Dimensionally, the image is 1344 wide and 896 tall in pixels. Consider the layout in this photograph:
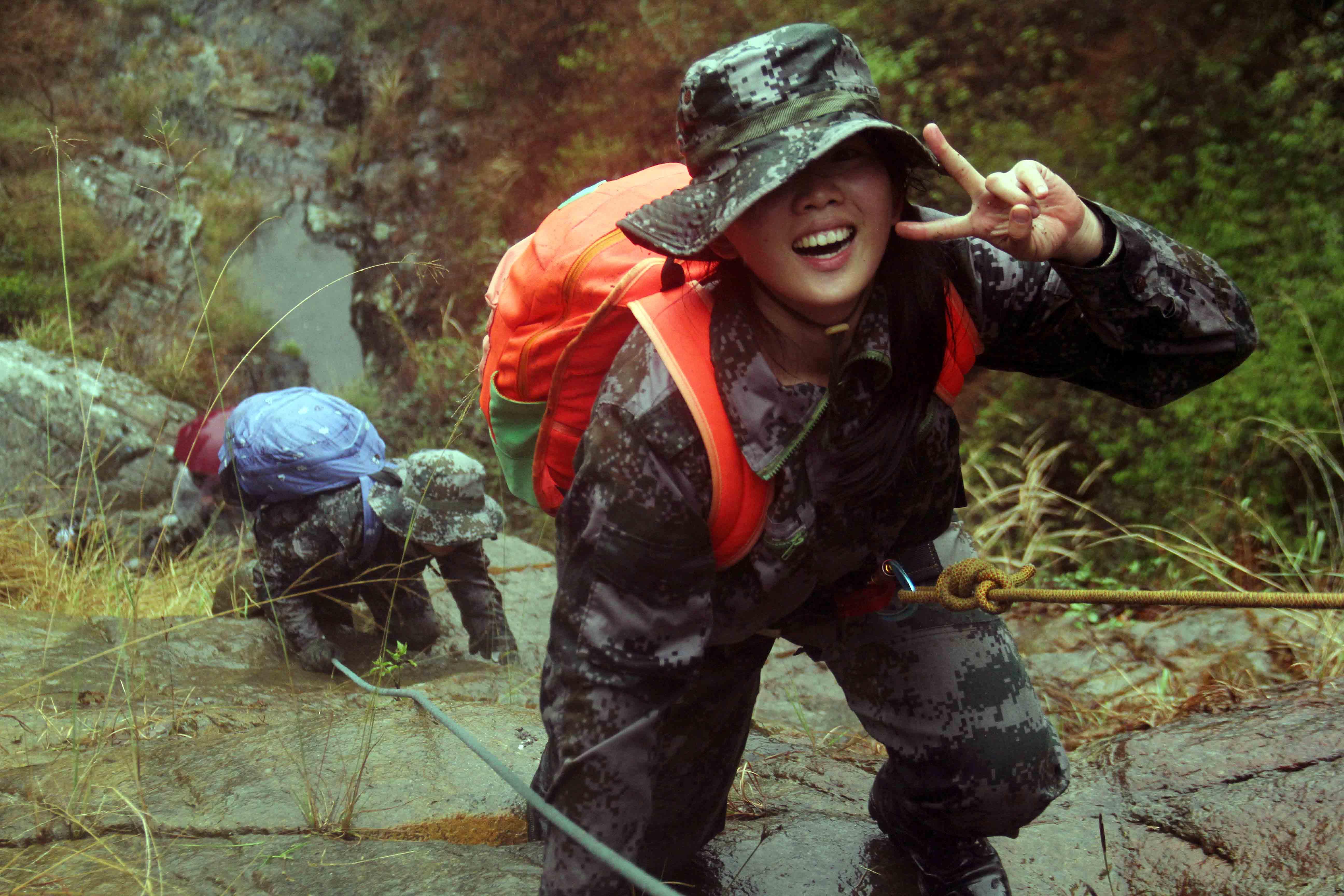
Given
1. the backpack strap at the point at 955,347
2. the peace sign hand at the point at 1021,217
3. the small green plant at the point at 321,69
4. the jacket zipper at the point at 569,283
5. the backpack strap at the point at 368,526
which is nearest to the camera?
the peace sign hand at the point at 1021,217

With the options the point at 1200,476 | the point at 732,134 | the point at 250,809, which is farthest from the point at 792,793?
the point at 1200,476

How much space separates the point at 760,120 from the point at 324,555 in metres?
3.27

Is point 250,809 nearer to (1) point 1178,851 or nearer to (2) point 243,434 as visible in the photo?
(1) point 1178,851

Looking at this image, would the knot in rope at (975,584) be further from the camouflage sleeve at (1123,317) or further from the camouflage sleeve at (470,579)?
the camouflage sleeve at (470,579)

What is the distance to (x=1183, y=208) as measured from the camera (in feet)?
15.7

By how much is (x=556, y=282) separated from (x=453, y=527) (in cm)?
247

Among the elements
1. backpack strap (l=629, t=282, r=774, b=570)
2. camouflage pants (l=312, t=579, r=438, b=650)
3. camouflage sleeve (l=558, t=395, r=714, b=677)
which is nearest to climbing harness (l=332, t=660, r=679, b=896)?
camouflage sleeve (l=558, t=395, r=714, b=677)

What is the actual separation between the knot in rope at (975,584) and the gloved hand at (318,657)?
9.86 ft

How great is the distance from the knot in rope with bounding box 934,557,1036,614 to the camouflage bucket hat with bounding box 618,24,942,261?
70cm

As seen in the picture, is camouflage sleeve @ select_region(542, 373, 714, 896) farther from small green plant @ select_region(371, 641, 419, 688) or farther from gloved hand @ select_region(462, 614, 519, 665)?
gloved hand @ select_region(462, 614, 519, 665)

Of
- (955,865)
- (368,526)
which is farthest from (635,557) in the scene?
(368,526)

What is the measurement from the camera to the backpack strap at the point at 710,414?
5.36ft

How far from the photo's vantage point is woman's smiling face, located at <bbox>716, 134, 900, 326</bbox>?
160cm

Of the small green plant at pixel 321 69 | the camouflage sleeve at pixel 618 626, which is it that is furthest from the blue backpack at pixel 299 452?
the small green plant at pixel 321 69
